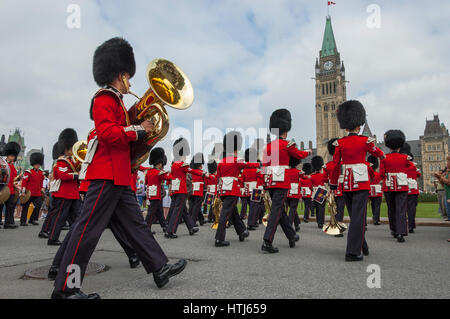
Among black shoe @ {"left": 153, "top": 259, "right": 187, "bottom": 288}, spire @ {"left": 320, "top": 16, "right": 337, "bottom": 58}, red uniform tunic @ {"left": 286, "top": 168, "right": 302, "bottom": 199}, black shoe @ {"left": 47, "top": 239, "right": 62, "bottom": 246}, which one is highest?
spire @ {"left": 320, "top": 16, "right": 337, "bottom": 58}

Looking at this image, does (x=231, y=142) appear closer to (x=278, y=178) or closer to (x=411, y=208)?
(x=278, y=178)

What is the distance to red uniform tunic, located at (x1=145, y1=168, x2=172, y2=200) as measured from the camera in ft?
26.6

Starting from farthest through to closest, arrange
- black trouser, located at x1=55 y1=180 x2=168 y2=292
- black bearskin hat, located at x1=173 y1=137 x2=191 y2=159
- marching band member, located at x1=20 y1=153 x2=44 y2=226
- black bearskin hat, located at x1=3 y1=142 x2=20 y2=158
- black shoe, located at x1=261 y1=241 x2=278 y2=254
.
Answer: marching band member, located at x1=20 y1=153 x2=44 y2=226 → black bearskin hat, located at x1=3 y1=142 x2=20 y2=158 → black bearskin hat, located at x1=173 y1=137 x2=191 y2=159 → black shoe, located at x1=261 y1=241 x2=278 y2=254 → black trouser, located at x1=55 y1=180 x2=168 y2=292

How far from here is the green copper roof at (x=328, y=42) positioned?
98312mm

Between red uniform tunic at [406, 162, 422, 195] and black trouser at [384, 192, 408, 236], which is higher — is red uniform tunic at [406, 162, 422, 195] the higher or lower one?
the higher one

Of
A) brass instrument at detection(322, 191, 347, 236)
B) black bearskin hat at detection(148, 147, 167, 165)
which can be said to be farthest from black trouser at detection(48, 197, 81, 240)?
brass instrument at detection(322, 191, 347, 236)

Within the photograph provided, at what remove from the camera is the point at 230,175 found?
6395mm

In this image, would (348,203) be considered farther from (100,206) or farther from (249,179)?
(249,179)

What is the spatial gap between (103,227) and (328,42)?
351 ft

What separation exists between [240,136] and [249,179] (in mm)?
3990

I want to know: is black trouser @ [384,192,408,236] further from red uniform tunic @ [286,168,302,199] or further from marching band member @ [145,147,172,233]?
marching band member @ [145,147,172,233]

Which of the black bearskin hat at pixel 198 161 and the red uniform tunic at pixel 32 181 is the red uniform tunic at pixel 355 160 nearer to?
the black bearskin hat at pixel 198 161

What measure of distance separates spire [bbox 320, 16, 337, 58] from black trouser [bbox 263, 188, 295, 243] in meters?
101

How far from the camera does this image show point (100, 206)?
2900 millimetres
